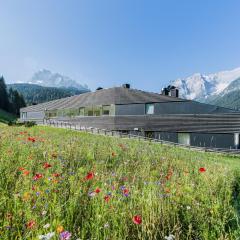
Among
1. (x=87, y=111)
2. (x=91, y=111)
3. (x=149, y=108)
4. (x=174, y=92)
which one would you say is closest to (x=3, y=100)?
(x=87, y=111)

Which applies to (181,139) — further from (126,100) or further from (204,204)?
(204,204)

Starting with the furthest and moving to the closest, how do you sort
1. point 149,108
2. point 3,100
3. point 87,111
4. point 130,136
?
point 3,100 < point 87,111 < point 149,108 < point 130,136

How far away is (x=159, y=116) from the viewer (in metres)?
40.5

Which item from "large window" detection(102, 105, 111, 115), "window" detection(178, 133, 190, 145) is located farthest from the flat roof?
"window" detection(178, 133, 190, 145)

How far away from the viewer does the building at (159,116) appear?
3612cm

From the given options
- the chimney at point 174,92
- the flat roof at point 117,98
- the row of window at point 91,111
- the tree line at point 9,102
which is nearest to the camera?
the flat roof at point 117,98

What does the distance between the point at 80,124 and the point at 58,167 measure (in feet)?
146

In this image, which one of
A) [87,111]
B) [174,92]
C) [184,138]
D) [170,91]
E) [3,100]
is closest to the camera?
[184,138]

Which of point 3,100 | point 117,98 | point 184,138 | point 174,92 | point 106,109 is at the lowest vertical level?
point 184,138

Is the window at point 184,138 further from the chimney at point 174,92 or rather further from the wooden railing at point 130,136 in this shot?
the chimney at point 174,92

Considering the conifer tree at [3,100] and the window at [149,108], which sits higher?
the conifer tree at [3,100]

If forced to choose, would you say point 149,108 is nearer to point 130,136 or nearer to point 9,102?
point 130,136

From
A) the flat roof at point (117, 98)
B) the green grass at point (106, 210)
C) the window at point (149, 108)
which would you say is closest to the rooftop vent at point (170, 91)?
the flat roof at point (117, 98)

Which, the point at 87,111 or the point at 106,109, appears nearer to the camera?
the point at 106,109
